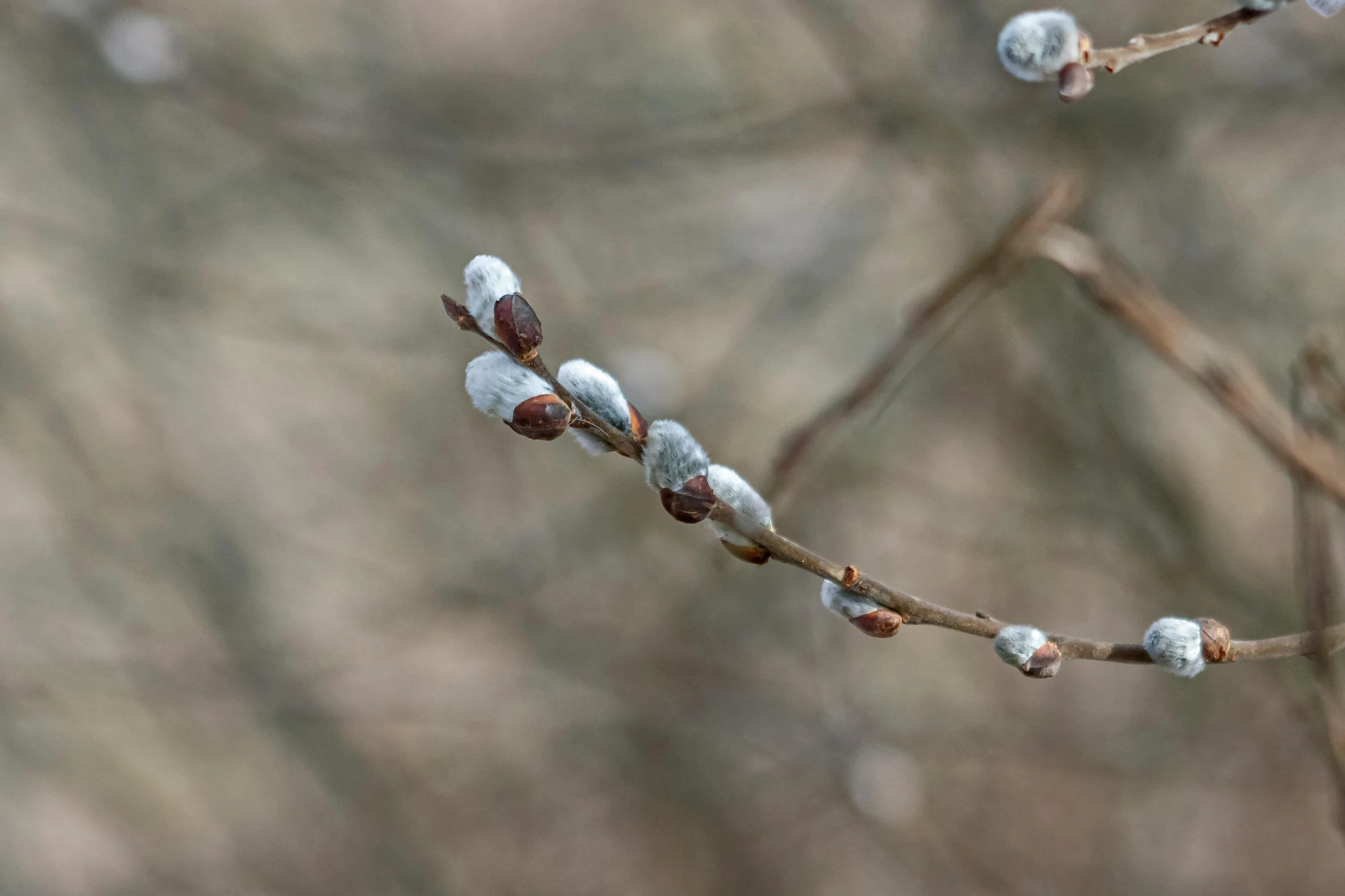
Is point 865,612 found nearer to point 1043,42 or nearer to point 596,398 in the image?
point 596,398

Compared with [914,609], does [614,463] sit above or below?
above

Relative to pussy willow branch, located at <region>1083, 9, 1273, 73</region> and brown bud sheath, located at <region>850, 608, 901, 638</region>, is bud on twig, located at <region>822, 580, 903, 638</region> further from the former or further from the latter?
pussy willow branch, located at <region>1083, 9, 1273, 73</region>

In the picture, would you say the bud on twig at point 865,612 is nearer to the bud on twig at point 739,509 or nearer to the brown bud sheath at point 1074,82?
the bud on twig at point 739,509

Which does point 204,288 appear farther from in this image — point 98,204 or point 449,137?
point 449,137

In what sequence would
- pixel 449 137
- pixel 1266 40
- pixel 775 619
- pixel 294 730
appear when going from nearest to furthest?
pixel 1266 40 < pixel 449 137 < pixel 294 730 < pixel 775 619

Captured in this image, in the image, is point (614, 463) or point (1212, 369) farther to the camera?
point (614, 463)

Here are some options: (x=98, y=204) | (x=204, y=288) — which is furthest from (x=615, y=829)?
(x=98, y=204)

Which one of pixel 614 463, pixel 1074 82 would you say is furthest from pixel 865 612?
pixel 614 463

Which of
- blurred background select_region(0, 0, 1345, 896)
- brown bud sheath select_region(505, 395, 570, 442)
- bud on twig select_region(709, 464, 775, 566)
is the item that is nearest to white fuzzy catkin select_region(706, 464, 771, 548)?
bud on twig select_region(709, 464, 775, 566)
